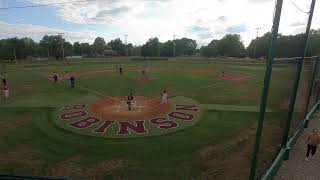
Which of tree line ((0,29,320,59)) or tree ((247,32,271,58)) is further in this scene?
tree ((247,32,271,58))

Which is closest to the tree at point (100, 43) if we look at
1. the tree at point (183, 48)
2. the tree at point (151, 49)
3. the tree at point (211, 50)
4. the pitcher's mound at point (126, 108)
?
the pitcher's mound at point (126, 108)

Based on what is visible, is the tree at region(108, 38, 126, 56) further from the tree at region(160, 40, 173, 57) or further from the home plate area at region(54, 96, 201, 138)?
the tree at region(160, 40, 173, 57)

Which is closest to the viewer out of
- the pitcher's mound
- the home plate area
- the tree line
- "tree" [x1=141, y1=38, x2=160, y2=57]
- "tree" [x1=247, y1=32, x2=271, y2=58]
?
the tree line

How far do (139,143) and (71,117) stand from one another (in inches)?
248

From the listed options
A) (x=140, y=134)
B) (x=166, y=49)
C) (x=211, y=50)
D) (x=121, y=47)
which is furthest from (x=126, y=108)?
(x=211, y=50)

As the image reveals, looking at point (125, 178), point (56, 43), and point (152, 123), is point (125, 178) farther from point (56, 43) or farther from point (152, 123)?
point (56, 43)

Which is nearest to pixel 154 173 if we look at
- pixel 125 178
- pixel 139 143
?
pixel 125 178

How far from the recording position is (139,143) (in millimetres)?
11914

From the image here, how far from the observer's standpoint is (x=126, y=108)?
18.2 metres

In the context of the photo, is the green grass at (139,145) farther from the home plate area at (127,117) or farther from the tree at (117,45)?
the tree at (117,45)

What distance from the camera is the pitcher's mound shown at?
16188 mm

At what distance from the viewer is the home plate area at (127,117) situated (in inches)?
536

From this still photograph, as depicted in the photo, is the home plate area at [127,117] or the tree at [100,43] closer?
the tree at [100,43]

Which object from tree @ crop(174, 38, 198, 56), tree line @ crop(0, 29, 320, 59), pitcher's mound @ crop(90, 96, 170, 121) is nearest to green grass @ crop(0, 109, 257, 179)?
pitcher's mound @ crop(90, 96, 170, 121)
